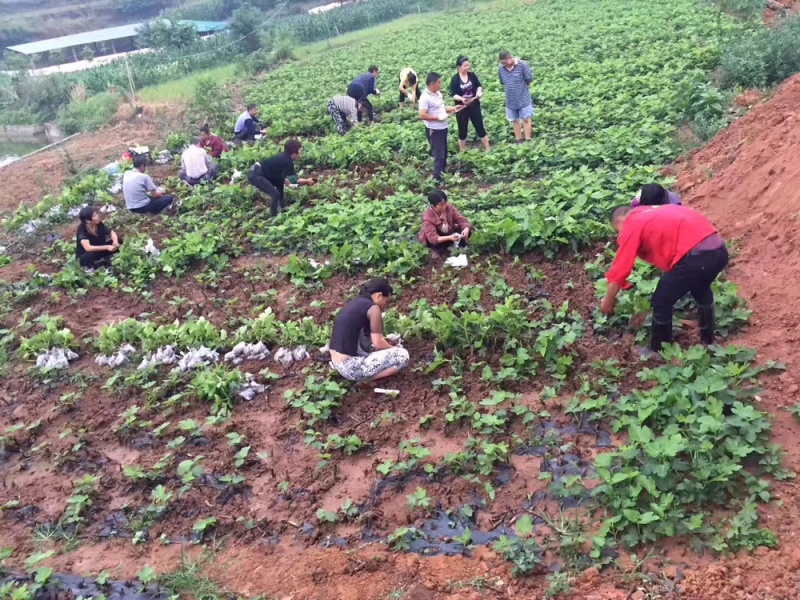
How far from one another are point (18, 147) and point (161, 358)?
72.0ft

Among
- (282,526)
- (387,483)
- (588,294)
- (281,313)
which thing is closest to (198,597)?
(282,526)

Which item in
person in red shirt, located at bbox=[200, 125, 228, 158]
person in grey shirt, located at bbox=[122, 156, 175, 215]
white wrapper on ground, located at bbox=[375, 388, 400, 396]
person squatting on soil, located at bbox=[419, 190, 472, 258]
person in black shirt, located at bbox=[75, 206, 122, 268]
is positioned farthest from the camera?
person in red shirt, located at bbox=[200, 125, 228, 158]

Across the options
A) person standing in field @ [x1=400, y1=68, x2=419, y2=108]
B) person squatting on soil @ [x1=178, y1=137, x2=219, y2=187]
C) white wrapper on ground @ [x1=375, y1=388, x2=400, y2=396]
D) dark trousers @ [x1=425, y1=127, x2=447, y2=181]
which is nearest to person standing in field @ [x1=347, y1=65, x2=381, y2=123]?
person standing in field @ [x1=400, y1=68, x2=419, y2=108]

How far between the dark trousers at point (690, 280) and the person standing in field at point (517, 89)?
5926 mm

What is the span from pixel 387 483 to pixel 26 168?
16.4 meters

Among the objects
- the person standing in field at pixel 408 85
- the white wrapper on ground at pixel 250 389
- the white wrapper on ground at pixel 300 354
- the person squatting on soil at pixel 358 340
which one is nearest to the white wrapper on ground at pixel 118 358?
the white wrapper on ground at pixel 250 389

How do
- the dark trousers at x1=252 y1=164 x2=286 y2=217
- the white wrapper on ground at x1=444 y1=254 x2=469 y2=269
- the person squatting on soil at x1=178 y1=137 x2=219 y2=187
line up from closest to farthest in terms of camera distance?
the white wrapper on ground at x1=444 y1=254 x2=469 y2=269
the dark trousers at x1=252 y1=164 x2=286 y2=217
the person squatting on soil at x1=178 y1=137 x2=219 y2=187

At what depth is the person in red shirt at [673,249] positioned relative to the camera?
4582mm

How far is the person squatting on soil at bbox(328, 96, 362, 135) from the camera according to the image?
13227mm

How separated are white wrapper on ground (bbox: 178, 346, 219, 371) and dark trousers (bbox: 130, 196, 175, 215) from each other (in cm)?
497

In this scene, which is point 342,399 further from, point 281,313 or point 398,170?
point 398,170

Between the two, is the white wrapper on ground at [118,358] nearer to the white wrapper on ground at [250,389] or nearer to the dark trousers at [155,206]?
the white wrapper on ground at [250,389]

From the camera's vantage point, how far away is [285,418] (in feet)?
18.3

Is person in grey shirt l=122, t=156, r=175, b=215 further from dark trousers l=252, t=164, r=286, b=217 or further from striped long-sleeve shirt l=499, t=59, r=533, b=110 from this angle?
striped long-sleeve shirt l=499, t=59, r=533, b=110
